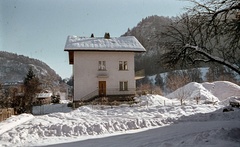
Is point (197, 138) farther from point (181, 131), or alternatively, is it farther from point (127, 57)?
point (127, 57)

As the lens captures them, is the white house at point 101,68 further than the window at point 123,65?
No

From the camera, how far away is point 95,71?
2861cm

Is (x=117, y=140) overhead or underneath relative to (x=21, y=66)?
underneath

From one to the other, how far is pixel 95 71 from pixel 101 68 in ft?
2.97

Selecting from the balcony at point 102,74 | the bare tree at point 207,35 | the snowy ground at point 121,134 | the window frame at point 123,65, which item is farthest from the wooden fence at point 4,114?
the window frame at point 123,65

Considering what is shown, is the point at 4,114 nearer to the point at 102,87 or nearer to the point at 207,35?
the point at 207,35

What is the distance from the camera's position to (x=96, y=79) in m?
28.6

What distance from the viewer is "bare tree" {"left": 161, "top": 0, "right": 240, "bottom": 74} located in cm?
847

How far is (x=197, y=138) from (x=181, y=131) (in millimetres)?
2169

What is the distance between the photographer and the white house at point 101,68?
2811 cm

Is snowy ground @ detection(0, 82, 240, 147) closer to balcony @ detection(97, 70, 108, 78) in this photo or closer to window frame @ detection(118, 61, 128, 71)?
balcony @ detection(97, 70, 108, 78)

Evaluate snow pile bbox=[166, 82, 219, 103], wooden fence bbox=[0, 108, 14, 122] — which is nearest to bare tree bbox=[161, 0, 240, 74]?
wooden fence bbox=[0, 108, 14, 122]

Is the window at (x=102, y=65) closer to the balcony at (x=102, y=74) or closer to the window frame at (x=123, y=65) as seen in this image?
the balcony at (x=102, y=74)

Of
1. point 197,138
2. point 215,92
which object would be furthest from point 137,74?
point 197,138
